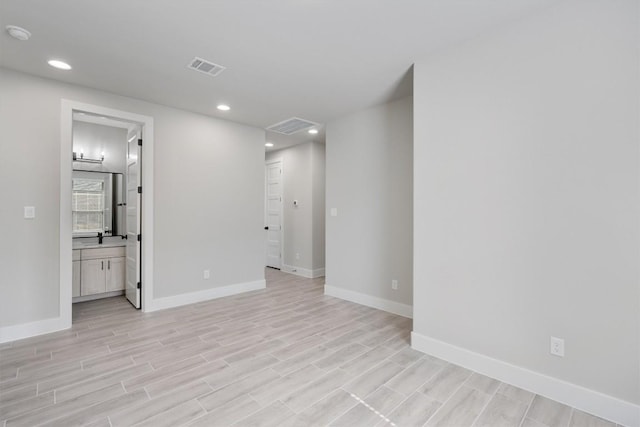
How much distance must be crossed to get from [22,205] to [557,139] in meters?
4.71

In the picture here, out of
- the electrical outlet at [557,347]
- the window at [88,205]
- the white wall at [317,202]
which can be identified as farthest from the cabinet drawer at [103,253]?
the electrical outlet at [557,347]

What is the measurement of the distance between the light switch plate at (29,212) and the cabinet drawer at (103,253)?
4.20ft

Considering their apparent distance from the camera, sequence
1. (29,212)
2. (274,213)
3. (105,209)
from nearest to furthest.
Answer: (29,212) → (105,209) → (274,213)

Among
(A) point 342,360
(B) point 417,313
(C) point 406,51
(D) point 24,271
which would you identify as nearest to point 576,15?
(C) point 406,51

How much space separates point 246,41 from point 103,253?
372 centimetres

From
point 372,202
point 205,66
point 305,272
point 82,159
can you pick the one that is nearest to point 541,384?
point 372,202

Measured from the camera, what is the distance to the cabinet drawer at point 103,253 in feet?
13.6

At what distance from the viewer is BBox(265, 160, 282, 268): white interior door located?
6535mm

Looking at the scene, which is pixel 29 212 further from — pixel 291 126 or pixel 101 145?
pixel 291 126

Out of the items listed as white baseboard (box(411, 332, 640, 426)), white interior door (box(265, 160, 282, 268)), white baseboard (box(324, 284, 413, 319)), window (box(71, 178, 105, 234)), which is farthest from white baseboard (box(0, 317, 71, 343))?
white interior door (box(265, 160, 282, 268))

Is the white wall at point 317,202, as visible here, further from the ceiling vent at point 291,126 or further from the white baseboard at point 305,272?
the ceiling vent at point 291,126

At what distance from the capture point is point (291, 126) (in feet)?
15.7

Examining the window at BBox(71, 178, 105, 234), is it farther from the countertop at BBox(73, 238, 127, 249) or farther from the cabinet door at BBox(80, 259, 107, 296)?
the cabinet door at BBox(80, 259, 107, 296)

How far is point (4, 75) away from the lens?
2.85m
